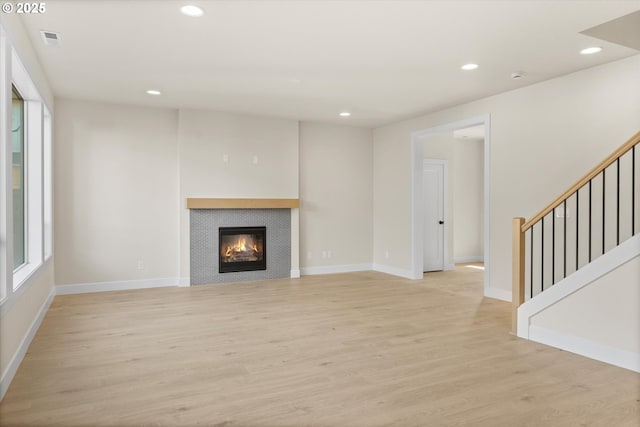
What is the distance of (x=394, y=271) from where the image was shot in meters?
7.49

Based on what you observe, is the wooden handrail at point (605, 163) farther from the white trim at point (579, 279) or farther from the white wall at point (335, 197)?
the white wall at point (335, 197)

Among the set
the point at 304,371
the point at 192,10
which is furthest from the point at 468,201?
the point at 192,10

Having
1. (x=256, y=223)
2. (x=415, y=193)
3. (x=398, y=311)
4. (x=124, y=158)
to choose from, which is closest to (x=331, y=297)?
(x=398, y=311)

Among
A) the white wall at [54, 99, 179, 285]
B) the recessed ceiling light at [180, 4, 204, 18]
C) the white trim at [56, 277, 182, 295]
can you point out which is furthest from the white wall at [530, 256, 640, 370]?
the white wall at [54, 99, 179, 285]

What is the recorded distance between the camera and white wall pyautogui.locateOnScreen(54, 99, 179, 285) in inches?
231

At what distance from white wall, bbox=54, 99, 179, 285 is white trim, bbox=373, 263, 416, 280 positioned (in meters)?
3.52

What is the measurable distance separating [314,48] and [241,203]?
333 cm

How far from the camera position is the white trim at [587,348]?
3128 mm

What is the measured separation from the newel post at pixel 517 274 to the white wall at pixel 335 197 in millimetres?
3973

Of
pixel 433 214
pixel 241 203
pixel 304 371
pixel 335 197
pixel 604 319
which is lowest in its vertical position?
pixel 304 371

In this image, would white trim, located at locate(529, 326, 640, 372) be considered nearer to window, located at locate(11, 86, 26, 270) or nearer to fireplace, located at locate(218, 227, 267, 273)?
fireplace, located at locate(218, 227, 267, 273)

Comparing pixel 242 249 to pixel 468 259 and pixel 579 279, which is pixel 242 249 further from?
pixel 468 259

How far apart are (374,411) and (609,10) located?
10.6ft

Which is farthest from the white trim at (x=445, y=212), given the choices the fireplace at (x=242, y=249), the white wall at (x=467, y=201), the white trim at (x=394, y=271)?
the fireplace at (x=242, y=249)
